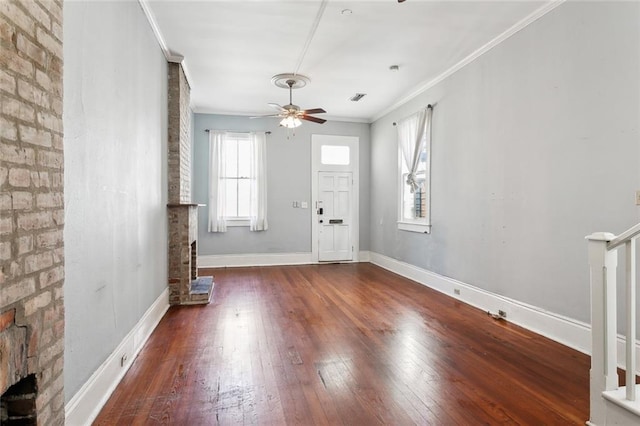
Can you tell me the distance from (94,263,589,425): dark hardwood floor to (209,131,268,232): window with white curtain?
2732mm

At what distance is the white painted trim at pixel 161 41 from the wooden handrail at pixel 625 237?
3854 millimetres

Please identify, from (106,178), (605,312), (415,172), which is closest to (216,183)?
(415,172)

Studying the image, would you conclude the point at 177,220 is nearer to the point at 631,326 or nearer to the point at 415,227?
the point at 415,227

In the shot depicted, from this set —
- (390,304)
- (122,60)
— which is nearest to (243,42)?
(122,60)

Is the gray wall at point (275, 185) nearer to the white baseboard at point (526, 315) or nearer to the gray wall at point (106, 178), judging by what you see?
the white baseboard at point (526, 315)


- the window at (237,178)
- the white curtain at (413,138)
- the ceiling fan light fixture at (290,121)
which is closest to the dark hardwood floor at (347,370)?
the white curtain at (413,138)

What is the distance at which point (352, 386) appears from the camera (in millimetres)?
2273

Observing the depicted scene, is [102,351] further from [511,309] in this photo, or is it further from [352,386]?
[511,309]

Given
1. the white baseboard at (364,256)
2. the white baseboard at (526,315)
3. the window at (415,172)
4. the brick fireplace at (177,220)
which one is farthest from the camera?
the white baseboard at (364,256)

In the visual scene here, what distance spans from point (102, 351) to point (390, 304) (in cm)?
302

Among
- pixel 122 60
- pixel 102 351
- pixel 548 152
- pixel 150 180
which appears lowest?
pixel 102 351

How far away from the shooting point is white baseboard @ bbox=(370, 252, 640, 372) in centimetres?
281

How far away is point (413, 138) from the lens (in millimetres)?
5438

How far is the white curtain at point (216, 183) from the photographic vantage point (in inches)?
256
